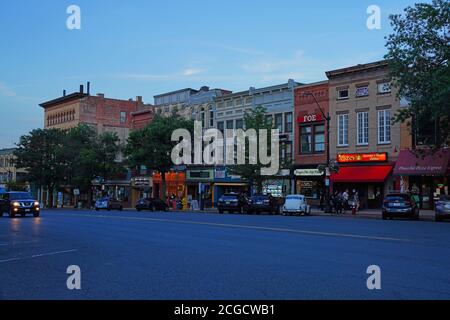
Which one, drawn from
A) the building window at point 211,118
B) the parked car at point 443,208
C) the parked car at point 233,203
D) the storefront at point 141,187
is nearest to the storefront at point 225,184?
the building window at point 211,118

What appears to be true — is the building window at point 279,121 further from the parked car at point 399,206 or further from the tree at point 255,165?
the parked car at point 399,206

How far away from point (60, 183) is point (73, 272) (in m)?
66.6

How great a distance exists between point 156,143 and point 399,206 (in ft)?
97.3

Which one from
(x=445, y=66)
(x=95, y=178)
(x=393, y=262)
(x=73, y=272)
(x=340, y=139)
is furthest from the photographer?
(x=95, y=178)

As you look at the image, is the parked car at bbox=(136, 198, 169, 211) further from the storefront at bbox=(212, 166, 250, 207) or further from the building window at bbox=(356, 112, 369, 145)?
the building window at bbox=(356, 112, 369, 145)

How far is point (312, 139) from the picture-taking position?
50.2 m

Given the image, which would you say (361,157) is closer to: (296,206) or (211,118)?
(296,206)

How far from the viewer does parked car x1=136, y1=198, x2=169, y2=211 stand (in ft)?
175

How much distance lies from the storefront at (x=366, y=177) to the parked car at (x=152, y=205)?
16.8 metres

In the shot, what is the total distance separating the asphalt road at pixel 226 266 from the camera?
8.80 metres

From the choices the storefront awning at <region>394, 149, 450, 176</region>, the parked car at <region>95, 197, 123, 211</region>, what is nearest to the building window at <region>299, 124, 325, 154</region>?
the storefront awning at <region>394, 149, 450, 176</region>
